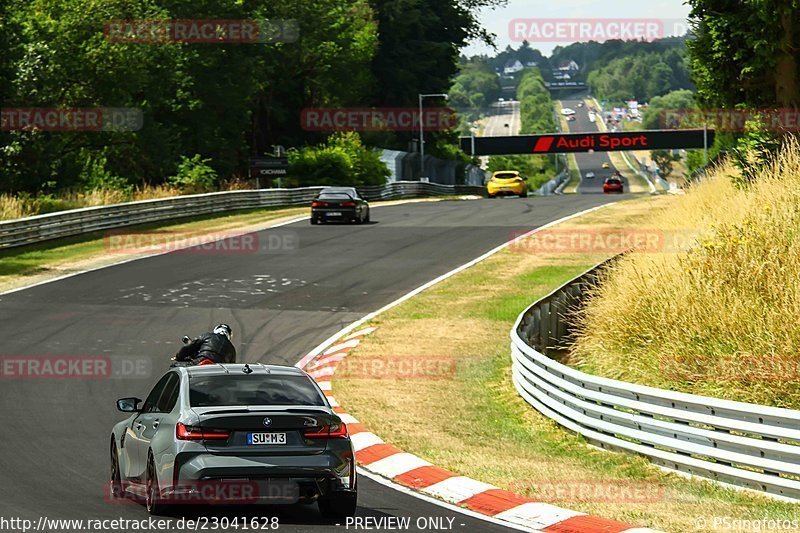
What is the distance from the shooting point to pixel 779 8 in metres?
27.5

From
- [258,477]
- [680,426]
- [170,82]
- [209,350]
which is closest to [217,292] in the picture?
[209,350]

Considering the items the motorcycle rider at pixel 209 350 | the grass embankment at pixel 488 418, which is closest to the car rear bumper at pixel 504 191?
the grass embankment at pixel 488 418

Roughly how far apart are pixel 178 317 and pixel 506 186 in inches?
1720

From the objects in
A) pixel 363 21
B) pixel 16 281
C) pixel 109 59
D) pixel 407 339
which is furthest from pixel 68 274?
pixel 363 21

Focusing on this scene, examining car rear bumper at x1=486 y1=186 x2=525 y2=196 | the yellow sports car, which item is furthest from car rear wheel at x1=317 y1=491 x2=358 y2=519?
car rear bumper at x1=486 y1=186 x2=525 y2=196

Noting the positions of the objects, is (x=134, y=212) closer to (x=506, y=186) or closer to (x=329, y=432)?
(x=506, y=186)

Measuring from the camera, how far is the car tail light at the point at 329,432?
1002cm

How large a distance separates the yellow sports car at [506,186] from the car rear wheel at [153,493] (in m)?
57.5

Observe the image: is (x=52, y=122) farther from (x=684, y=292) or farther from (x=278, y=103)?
(x=684, y=292)

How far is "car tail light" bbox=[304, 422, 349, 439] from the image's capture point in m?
10.0

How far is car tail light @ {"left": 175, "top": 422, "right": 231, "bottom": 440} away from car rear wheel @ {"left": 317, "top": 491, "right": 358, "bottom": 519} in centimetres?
99

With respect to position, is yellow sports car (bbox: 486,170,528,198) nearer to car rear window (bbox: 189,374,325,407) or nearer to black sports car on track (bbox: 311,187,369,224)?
black sports car on track (bbox: 311,187,369,224)

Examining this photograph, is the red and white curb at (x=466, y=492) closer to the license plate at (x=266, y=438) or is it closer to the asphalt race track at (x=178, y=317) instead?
the asphalt race track at (x=178, y=317)

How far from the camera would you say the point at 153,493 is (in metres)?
10.1
